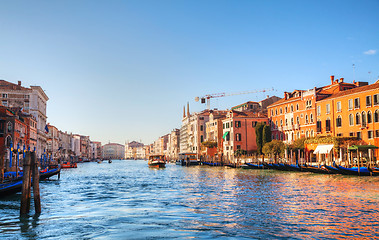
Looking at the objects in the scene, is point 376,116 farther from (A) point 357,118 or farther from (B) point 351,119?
(B) point 351,119

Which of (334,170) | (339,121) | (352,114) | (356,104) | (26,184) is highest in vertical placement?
(356,104)

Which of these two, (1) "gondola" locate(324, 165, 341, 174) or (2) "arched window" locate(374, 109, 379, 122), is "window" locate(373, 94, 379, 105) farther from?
(1) "gondola" locate(324, 165, 341, 174)

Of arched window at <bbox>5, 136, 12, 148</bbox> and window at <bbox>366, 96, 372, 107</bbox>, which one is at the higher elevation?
window at <bbox>366, 96, 372, 107</bbox>

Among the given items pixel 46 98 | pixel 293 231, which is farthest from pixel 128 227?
pixel 46 98

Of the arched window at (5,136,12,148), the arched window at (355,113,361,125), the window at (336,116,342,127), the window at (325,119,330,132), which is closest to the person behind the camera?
the arched window at (355,113,361,125)

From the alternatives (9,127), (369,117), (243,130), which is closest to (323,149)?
(369,117)

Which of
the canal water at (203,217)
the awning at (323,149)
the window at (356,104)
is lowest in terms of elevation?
the canal water at (203,217)

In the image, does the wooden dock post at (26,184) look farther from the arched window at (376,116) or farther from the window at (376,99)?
the window at (376,99)

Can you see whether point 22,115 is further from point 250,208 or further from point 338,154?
point 250,208

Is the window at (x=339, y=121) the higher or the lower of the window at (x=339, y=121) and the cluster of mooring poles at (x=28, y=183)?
the higher

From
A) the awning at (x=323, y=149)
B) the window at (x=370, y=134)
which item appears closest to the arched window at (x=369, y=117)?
the window at (x=370, y=134)

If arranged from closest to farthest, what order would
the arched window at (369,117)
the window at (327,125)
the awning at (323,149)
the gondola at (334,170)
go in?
the gondola at (334,170)
the arched window at (369,117)
the awning at (323,149)
the window at (327,125)

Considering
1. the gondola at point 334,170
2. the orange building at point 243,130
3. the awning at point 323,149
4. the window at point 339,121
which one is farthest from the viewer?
the orange building at point 243,130

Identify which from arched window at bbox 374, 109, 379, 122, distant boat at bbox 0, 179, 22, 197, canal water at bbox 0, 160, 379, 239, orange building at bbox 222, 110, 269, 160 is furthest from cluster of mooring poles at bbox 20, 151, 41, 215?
orange building at bbox 222, 110, 269, 160
